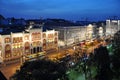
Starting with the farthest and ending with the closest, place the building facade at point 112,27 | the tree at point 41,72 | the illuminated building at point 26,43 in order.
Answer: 1. the building facade at point 112,27
2. the illuminated building at point 26,43
3. the tree at point 41,72

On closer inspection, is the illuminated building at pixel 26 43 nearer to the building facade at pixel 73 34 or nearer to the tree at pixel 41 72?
the building facade at pixel 73 34

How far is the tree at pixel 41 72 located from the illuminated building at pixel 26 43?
2947cm

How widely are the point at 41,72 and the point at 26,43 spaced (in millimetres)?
36558

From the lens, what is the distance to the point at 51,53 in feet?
209

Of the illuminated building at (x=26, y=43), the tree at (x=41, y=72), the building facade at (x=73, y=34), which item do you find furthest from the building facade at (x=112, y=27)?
the tree at (x=41, y=72)

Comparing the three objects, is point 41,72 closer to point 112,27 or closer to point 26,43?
point 26,43

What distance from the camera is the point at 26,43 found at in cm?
5741

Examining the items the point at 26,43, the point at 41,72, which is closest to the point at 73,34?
the point at 26,43

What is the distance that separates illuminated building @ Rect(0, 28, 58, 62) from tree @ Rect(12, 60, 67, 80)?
29.5m

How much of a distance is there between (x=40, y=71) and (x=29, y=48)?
37.0 meters

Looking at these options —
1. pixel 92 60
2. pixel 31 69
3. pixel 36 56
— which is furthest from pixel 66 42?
pixel 31 69

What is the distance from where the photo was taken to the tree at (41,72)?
21.2 metres

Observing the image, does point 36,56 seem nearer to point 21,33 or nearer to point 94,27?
point 21,33

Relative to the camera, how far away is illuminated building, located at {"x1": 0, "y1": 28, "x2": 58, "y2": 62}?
171 feet
